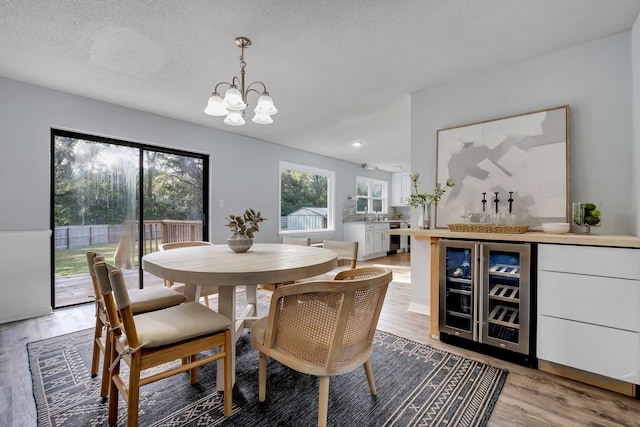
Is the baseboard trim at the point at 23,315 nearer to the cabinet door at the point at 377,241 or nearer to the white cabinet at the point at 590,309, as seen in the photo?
the white cabinet at the point at 590,309

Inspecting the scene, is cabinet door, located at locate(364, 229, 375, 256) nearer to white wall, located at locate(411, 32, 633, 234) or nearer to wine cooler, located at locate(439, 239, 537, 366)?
white wall, located at locate(411, 32, 633, 234)

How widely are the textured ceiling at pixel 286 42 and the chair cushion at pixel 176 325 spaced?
1856 mm

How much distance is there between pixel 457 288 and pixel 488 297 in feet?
0.76

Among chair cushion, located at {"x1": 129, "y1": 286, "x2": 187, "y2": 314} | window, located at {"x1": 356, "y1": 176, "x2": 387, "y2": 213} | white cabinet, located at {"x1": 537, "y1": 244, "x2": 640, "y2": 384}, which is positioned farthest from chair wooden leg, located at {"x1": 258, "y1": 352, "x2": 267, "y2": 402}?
window, located at {"x1": 356, "y1": 176, "x2": 387, "y2": 213}

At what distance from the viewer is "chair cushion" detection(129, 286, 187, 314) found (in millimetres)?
1783

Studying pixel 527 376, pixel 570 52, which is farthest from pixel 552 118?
pixel 527 376

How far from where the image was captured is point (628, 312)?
1646mm

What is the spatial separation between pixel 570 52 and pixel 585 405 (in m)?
2.49

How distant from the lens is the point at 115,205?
357cm

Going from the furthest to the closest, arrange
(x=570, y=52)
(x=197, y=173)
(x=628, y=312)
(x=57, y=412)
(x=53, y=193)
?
(x=197, y=173) → (x=53, y=193) → (x=570, y=52) → (x=628, y=312) → (x=57, y=412)

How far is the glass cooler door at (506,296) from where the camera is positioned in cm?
198

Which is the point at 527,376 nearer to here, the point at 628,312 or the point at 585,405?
the point at 585,405

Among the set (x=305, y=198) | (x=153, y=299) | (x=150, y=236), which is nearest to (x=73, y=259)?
(x=150, y=236)

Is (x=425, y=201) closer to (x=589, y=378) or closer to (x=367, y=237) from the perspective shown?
(x=589, y=378)
